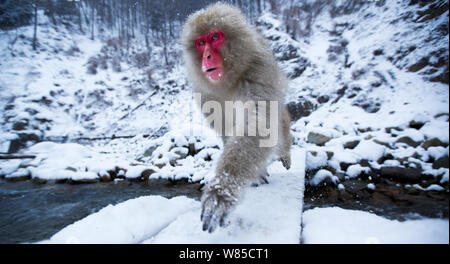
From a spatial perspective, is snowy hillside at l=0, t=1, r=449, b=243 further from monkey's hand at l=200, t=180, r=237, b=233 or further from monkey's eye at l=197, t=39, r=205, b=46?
monkey's eye at l=197, t=39, r=205, b=46

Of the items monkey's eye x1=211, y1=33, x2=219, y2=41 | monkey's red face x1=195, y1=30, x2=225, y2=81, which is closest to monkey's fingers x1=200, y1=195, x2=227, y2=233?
monkey's red face x1=195, y1=30, x2=225, y2=81

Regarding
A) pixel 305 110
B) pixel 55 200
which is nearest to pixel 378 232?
pixel 55 200

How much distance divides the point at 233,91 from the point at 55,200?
207 centimetres

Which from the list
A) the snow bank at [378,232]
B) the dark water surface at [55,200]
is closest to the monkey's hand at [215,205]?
the snow bank at [378,232]

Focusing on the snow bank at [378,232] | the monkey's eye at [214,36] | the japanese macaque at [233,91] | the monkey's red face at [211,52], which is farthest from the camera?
the monkey's eye at [214,36]

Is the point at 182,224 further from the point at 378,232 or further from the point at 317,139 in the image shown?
the point at 317,139

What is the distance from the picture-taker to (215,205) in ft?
2.53

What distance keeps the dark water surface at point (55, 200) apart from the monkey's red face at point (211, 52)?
1211mm

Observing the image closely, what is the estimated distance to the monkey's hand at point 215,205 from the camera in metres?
0.74

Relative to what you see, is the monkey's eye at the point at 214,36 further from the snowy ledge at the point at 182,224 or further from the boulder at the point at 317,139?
the boulder at the point at 317,139

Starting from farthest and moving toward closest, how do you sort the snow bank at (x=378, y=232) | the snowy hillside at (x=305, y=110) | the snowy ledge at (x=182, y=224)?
1. the snowy ledge at (x=182, y=224)
2. the snowy hillside at (x=305, y=110)
3. the snow bank at (x=378, y=232)

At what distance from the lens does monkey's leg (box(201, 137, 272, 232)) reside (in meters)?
0.76

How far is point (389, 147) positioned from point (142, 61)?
8.73ft
